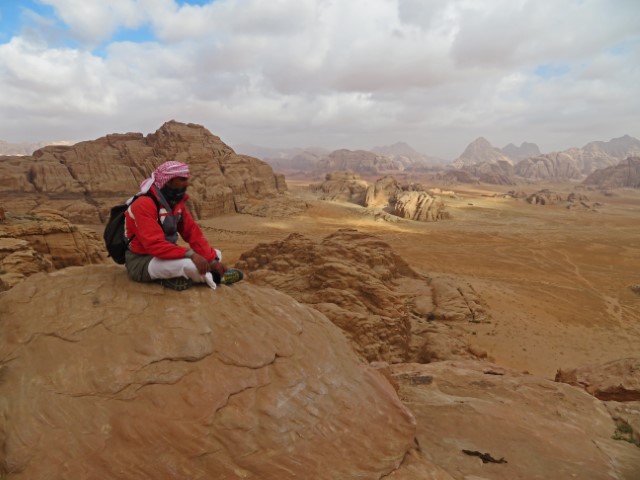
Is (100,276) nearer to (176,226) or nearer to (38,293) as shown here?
(38,293)

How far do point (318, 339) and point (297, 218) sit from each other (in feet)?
113

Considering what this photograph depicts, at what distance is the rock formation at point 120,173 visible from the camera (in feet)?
103

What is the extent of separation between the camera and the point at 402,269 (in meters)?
17.1

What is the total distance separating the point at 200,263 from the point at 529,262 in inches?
1071

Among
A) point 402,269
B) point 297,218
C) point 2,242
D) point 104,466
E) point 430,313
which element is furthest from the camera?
point 297,218

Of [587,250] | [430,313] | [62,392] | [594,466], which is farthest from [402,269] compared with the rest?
[587,250]

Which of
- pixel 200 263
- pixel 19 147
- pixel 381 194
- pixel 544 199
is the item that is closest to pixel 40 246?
pixel 200 263

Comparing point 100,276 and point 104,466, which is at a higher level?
point 100,276

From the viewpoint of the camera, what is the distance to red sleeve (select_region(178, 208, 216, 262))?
A: 14.0 ft

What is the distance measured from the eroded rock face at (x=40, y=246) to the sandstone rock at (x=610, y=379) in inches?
495

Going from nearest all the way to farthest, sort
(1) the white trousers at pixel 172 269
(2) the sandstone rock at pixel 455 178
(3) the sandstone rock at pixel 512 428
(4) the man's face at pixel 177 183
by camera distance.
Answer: (1) the white trousers at pixel 172 269
(4) the man's face at pixel 177 183
(3) the sandstone rock at pixel 512 428
(2) the sandstone rock at pixel 455 178

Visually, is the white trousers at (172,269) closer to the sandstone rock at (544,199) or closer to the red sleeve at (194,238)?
the red sleeve at (194,238)

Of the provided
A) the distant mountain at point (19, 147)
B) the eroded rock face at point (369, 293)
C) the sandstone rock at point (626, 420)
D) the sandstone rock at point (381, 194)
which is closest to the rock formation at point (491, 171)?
the sandstone rock at point (381, 194)

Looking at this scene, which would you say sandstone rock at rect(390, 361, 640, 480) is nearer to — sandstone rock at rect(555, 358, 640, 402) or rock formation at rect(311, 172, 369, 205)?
sandstone rock at rect(555, 358, 640, 402)
